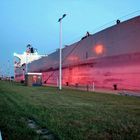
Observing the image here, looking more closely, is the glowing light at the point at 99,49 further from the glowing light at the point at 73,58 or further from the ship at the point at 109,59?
the glowing light at the point at 73,58

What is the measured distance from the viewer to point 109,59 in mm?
29000

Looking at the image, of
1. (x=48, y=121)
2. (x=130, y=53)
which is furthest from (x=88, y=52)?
(x=48, y=121)

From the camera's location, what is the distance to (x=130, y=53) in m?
25.3

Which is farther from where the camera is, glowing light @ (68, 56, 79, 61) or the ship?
glowing light @ (68, 56, 79, 61)

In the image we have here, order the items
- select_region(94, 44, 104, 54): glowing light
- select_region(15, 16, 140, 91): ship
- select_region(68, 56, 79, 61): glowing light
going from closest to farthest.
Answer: select_region(15, 16, 140, 91): ship
select_region(94, 44, 104, 54): glowing light
select_region(68, 56, 79, 61): glowing light

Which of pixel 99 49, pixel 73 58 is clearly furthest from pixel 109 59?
pixel 73 58

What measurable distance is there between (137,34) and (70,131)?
1944 centimetres

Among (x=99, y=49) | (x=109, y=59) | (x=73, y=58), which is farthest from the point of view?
(x=73, y=58)

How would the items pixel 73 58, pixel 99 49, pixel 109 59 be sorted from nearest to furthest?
pixel 109 59 < pixel 99 49 < pixel 73 58

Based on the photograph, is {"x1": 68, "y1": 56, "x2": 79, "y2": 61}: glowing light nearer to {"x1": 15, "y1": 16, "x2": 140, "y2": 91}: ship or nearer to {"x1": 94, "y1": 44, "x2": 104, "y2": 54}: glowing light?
{"x1": 15, "y1": 16, "x2": 140, "y2": 91}: ship

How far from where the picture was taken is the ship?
2457 cm

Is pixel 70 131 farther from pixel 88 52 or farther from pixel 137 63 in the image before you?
pixel 88 52

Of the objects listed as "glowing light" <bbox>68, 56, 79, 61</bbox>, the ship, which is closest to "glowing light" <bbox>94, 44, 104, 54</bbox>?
the ship

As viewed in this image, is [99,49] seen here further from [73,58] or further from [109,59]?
[73,58]
